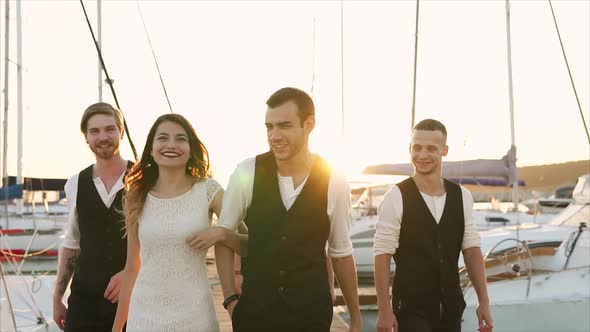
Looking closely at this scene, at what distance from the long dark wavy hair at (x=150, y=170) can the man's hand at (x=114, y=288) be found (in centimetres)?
48

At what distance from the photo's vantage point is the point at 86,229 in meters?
3.86

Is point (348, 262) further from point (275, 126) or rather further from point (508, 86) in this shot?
point (508, 86)

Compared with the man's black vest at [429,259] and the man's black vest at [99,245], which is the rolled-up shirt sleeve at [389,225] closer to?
the man's black vest at [429,259]

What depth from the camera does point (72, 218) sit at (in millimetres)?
3963

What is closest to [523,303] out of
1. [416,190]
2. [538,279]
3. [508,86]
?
[538,279]

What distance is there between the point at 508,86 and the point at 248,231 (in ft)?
57.9

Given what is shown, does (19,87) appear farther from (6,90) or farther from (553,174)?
(553,174)

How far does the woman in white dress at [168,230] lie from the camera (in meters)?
3.10

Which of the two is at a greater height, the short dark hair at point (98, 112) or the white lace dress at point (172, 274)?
the short dark hair at point (98, 112)

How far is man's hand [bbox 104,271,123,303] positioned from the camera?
3662 mm

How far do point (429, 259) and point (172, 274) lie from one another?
1.50 meters

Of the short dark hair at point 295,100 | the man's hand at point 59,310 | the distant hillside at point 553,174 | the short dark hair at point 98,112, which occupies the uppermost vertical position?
the short dark hair at point 295,100

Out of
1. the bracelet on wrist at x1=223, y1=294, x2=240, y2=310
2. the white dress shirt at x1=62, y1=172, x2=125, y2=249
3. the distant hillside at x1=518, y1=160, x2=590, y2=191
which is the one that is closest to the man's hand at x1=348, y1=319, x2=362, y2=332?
the bracelet on wrist at x1=223, y1=294, x2=240, y2=310

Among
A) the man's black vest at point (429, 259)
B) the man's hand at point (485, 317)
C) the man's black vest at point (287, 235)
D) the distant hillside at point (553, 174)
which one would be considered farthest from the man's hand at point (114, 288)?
the distant hillside at point (553, 174)
